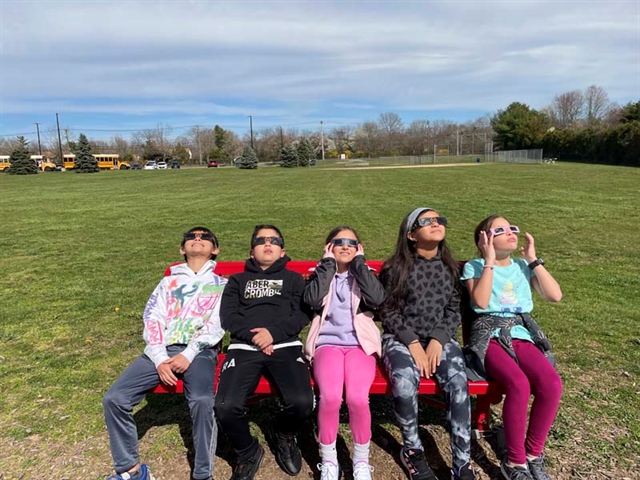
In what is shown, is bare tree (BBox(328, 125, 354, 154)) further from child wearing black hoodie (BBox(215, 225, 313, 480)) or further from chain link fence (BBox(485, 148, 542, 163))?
child wearing black hoodie (BBox(215, 225, 313, 480))

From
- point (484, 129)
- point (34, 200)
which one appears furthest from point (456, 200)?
point (484, 129)

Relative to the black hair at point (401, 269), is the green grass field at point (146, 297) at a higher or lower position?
lower

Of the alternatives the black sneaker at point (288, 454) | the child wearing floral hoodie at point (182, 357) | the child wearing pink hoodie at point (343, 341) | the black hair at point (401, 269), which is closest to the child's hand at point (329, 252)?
the child wearing pink hoodie at point (343, 341)

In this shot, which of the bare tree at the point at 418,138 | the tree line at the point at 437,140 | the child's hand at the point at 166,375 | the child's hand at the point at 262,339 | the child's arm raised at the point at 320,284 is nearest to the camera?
the child's hand at the point at 166,375

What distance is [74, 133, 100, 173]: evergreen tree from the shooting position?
59.1 m

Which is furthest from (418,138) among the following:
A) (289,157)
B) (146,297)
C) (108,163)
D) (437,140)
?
(146,297)

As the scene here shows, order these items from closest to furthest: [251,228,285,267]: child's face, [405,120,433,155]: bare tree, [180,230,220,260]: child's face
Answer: [251,228,285,267]: child's face, [180,230,220,260]: child's face, [405,120,433,155]: bare tree

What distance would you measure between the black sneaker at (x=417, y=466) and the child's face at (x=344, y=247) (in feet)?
4.32

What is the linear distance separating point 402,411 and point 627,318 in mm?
3900

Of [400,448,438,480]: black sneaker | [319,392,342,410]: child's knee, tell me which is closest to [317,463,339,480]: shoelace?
[319,392,342,410]: child's knee

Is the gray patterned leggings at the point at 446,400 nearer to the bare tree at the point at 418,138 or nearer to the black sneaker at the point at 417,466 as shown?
the black sneaker at the point at 417,466

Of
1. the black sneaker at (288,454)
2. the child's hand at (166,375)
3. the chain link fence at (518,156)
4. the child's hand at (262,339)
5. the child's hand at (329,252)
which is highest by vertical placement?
the chain link fence at (518,156)

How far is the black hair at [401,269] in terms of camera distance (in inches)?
137

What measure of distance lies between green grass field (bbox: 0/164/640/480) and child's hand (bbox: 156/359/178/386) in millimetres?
600
